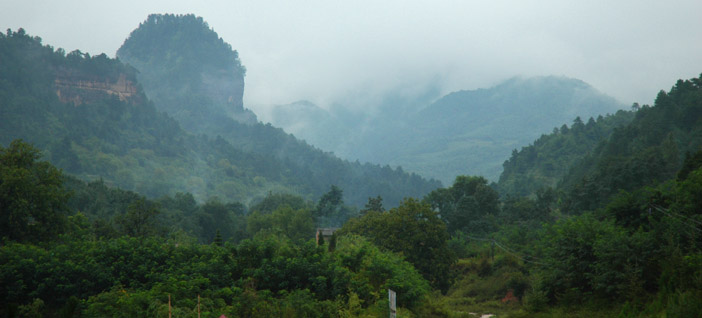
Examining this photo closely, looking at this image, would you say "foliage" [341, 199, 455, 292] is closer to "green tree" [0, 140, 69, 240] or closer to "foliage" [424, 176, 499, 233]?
"green tree" [0, 140, 69, 240]

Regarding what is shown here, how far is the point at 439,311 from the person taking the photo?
21.4m

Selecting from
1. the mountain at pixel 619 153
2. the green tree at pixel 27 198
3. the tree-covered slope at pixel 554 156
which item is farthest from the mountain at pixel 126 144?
the green tree at pixel 27 198

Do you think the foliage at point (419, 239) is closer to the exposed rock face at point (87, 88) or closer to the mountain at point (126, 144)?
the mountain at point (126, 144)

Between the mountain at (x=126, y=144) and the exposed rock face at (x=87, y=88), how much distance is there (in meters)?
0.22

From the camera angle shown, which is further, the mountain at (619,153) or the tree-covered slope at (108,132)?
the tree-covered slope at (108,132)

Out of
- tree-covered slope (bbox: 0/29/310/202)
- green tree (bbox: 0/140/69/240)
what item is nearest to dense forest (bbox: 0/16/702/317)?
green tree (bbox: 0/140/69/240)

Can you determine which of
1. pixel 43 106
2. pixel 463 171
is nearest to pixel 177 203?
pixel 43 106

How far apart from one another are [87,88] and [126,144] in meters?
19.4

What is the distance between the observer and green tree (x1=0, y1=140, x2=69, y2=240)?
25938mm

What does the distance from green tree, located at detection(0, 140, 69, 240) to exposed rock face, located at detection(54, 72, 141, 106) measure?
4754 inches

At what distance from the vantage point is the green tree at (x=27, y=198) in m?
25.9

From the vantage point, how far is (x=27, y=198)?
1049 inches

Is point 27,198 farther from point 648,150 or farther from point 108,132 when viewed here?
point 108,132

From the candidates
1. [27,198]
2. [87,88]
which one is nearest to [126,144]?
[87,88]
